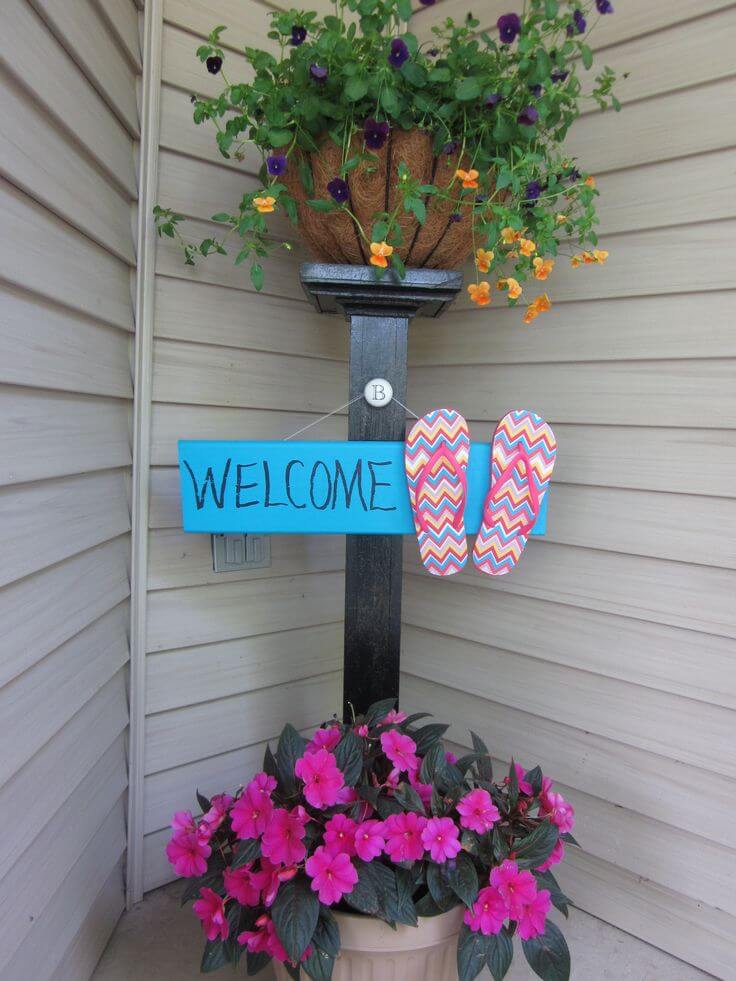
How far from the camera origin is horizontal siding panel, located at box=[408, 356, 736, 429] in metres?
1.32

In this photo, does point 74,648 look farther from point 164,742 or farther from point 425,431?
point 425,431

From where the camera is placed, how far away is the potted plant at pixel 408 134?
1.08 meters

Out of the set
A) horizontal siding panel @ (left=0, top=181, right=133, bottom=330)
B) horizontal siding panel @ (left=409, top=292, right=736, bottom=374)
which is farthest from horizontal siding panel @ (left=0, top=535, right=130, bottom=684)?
horizontal siding panel @ (left=409, top=292, right=736, bottom=374)

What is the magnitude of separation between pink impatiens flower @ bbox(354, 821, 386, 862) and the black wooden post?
0.33 m

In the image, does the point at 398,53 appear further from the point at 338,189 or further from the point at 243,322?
the point at 243,322

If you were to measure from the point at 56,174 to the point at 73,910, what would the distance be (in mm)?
1272

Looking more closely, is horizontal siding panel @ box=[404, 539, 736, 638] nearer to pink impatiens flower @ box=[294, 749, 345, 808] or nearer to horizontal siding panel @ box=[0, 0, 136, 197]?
pink impatiens flower @ box=[294, 749, 345, 808]

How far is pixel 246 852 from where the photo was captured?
1108mm

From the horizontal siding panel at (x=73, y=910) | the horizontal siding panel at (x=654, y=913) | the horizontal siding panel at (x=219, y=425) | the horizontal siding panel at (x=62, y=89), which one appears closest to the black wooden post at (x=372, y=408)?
the horizontal siding panel at (x=219, y=425)

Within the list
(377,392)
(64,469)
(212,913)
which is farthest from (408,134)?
(212,913)

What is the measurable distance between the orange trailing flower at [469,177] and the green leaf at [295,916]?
1.15 metres

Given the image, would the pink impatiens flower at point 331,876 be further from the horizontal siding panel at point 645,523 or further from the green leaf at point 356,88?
the green leaf at point 356,88

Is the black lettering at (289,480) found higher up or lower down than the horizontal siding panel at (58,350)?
lower down

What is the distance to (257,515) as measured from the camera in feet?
4.09
